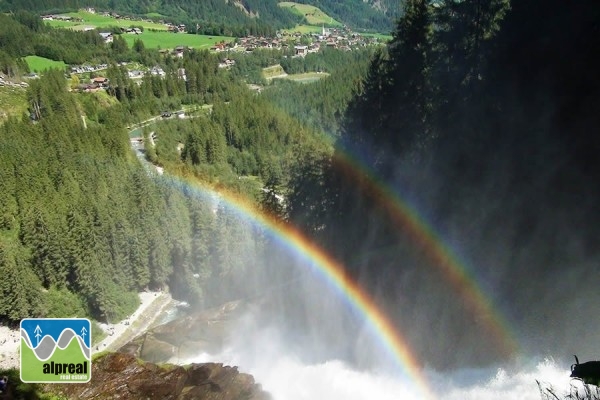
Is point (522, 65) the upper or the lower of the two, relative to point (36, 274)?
upper

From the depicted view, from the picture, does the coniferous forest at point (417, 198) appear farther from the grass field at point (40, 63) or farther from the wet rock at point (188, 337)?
the grass field at point (40, 63)

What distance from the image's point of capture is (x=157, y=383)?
20000 millimetres

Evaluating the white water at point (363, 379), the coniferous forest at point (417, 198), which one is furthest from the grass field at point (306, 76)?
the white water at point (363, 379)

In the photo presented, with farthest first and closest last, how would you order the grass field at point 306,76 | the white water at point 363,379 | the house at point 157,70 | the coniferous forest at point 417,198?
the grass field at point 306,76 → the house at point 157,70 → the coniferous forest at point 417,198 → the white water at point 363,379

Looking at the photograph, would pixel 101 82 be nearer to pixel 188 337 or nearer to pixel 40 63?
pixel 40 63

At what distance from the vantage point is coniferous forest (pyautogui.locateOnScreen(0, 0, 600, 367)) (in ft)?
69.5

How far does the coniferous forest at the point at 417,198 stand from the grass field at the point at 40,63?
9083 cm

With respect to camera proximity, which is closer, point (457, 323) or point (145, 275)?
point (457, 323)

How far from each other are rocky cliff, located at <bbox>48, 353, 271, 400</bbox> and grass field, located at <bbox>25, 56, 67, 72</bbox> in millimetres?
152346

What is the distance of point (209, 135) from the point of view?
8906 cm

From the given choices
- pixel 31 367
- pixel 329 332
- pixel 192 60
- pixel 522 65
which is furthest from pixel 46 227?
pixel 192 60

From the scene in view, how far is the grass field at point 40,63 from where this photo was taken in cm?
14800

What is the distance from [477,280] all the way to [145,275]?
37.1 metres

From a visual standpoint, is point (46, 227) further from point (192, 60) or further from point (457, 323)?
point (192, 60)
